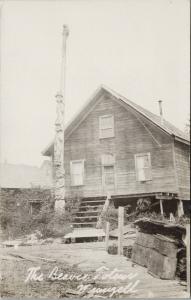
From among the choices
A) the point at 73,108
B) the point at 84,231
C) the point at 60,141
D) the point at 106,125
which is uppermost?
the point at 106,125

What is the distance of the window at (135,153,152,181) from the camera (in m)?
14.8

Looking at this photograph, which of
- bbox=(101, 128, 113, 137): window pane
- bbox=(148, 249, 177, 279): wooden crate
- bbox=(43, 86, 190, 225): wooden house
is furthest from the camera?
bbox=(101, 128, 113, 137): window pane

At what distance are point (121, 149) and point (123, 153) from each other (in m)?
0.18

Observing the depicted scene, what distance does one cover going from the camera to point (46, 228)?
8.48 m

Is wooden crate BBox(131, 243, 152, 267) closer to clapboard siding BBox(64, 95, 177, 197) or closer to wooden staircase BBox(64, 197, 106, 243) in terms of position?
wooden staircase BBox(64, 197, 106, 243)

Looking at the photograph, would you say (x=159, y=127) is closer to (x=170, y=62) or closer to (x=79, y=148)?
(x=79, y=148)

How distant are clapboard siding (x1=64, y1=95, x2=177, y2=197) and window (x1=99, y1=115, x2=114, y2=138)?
0.15 meters

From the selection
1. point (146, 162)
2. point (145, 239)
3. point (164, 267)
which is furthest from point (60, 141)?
point (146, 162)

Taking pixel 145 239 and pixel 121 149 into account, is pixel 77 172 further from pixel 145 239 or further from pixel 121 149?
pixel 145 239

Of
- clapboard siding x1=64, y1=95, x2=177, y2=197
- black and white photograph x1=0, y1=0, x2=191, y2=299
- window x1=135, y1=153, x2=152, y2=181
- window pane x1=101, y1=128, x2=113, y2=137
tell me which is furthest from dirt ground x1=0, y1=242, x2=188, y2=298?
window pane x1=101, y1=128, x2=113, y2=137

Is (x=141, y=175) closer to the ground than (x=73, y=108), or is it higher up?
closer to the ground

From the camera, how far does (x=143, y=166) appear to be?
15.0 metres

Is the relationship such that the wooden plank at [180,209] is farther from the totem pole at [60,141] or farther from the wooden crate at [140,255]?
the wooden crate at [140,255]

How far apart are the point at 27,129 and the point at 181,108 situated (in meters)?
3.33
